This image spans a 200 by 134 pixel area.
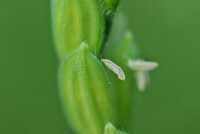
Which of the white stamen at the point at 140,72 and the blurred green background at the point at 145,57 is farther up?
the white stamen at the point at 140,72

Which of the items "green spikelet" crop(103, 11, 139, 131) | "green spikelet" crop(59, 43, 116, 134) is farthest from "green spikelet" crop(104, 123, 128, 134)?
"green spikelet" crop(103, 11, 139, 131)

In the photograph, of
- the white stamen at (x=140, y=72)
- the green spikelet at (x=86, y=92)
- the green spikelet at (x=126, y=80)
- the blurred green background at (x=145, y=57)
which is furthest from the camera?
the blurred green background at (x=145, y=57)

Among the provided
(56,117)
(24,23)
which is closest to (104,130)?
(56,117)

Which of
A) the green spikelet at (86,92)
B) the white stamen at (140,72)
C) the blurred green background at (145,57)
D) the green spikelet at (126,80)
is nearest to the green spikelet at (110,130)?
the green spikelet at (86,92)

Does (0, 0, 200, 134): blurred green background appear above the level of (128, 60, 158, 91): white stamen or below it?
below

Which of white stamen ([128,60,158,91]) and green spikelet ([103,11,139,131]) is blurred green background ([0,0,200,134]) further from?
white stamen ([128,60,158,91])

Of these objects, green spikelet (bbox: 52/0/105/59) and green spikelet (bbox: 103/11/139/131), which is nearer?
green spikelet (bbox: 52/0/105/59)

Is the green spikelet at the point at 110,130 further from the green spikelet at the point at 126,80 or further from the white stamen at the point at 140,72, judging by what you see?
the white stamen at the point at 140,72
